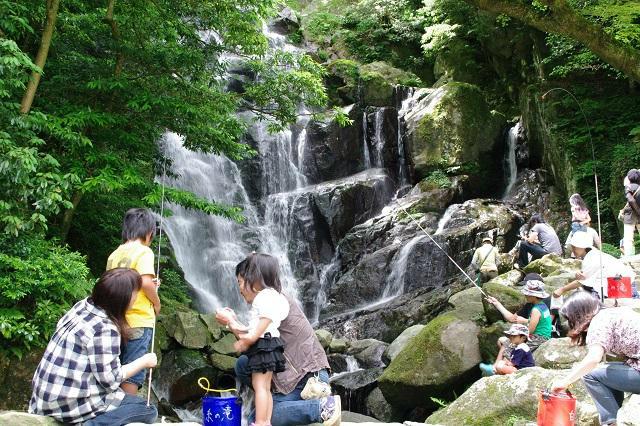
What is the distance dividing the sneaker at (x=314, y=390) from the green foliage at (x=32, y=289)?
4.18 meters

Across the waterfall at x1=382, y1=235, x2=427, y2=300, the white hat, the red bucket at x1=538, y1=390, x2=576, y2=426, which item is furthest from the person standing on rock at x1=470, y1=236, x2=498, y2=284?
the red bucket at x1=538, y1=390, x2=576, y2=426

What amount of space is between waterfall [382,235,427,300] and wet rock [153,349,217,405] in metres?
5.77

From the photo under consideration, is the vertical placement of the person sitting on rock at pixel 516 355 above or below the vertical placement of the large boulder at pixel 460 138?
below

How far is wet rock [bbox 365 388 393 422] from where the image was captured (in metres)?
8.89

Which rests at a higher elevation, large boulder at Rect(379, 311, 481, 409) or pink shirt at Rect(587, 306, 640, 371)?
pink shirt at Rect(587, 306, 640, 371)

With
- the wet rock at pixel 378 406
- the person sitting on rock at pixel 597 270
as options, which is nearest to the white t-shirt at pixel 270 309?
the person sitting on rock at pixel 597 270

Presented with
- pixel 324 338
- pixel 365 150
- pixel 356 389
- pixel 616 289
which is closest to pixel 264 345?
pixel 616 289

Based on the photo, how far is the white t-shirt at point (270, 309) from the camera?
3547 mm

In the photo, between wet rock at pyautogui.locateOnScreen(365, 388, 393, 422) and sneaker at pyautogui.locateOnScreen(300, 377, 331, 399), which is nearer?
sneaker at pyautogui.locateOnScreen(300, 377, 331, 399)

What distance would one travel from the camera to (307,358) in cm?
372

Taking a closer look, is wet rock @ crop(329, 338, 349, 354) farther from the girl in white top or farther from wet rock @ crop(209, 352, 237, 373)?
the girl in white top

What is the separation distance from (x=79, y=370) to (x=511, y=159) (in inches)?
700

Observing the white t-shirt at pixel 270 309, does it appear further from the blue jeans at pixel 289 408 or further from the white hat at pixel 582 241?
the white hat at pixel 582 241

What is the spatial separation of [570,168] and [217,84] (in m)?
9.65
